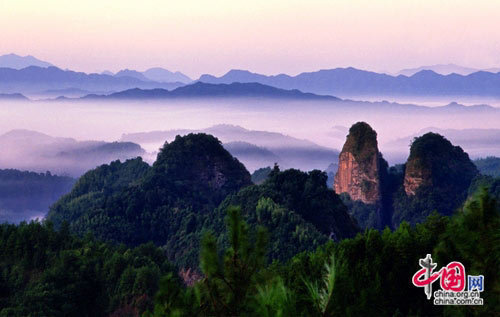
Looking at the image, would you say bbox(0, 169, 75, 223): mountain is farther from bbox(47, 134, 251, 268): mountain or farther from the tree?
the tree

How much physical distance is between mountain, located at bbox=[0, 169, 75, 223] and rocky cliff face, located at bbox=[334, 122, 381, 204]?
65787mm

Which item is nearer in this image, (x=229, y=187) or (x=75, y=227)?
(x=75, y=227)

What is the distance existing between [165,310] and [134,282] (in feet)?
63.5

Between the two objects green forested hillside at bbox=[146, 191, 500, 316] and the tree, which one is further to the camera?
the tree

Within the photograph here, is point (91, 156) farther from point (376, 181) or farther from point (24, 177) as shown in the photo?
point (376, 181)

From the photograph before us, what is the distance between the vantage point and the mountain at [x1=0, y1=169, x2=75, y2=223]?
4673 inches

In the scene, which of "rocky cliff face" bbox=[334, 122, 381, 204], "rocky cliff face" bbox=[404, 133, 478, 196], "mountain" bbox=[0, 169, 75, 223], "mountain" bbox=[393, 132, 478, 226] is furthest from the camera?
"mountain" bbox=[0, 169, 75, 223]

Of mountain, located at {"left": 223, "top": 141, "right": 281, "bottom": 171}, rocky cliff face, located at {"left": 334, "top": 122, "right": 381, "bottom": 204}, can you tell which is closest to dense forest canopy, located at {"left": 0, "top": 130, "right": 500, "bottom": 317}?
rocky cliff face, located at {"left": 334, "top": 122, "right": 381, "bottom": 204}

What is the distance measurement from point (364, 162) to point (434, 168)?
22.7ft

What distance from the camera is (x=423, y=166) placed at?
210 ft

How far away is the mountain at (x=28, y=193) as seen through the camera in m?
119

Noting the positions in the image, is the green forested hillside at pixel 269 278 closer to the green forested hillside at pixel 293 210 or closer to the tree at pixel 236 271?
the tree at pixel 236 271

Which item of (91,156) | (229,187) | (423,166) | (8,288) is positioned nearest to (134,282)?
(8,288)

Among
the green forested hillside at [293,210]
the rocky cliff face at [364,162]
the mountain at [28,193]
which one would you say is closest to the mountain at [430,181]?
the rocky cliff face at [364,162]
